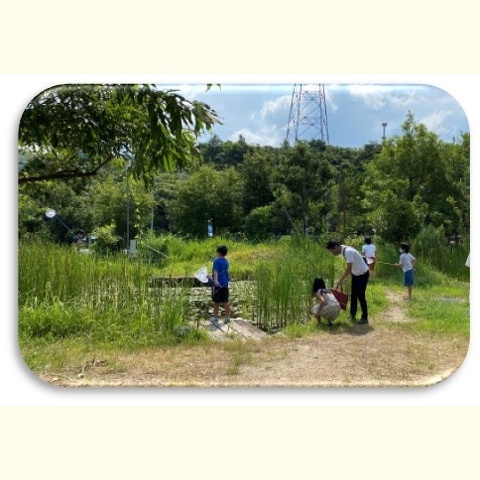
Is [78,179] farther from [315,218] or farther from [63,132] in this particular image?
[315,218]

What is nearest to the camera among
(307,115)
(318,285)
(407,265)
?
(307,115)

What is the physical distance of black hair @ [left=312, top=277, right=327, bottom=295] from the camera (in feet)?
15.0

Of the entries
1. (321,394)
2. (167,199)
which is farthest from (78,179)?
(321,394)

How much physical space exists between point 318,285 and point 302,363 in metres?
0.70

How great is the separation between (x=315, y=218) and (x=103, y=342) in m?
1.96

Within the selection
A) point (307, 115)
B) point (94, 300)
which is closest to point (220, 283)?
point (94, 300)

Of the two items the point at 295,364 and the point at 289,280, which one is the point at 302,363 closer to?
the point at 295,364

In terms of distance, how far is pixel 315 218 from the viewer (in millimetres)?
4473

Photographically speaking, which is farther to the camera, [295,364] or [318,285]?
[318,285]

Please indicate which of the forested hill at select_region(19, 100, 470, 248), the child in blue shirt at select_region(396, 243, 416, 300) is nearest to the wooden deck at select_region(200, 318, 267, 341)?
the forested hill at select_region(19, 100, 470, 248)

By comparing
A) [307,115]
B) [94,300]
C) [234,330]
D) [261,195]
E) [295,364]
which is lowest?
[295,364]

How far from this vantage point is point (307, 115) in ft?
13.8

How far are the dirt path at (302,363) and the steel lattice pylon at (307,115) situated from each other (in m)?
1.56
